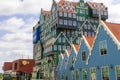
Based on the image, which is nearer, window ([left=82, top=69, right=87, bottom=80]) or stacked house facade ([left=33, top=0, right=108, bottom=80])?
window ([left=82, top=69, right=87, bottom=80])

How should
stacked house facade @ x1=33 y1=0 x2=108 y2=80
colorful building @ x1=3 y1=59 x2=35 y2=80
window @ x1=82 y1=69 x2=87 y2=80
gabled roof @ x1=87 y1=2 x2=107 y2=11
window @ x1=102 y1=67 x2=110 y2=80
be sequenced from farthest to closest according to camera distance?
colorful building @ x1=3 y1=59 x2=35 y2=80
gabled roof @ x1=87 y1=2 x2=107 y2=11
stacked house facade @ x1=33 y1=0 x2=108 y2=80
window @ x1=82 y1=69 x2=87 y2=80
window @ x1=102 y1=67 x2=110 y2=80

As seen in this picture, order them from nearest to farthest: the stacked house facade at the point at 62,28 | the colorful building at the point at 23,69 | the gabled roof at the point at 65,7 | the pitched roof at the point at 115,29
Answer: the pitched roof at the point at 115,29 < the stacked house facade at the point at 62,28 < the gabled roof at the point at 65,7 < the colorful building at the point at 23,69

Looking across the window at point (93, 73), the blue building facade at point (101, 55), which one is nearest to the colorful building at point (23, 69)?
the blue building facade at point (101, 55)

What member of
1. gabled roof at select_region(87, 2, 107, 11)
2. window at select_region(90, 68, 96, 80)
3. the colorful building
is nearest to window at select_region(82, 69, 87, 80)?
window at select_region(90, 68, 96, 80)

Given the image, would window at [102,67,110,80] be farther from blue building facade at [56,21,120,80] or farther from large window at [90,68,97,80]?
large window at [90,68,97,80]

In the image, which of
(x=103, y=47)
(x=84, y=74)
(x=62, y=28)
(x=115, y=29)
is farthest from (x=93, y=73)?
(x=62, y=28)

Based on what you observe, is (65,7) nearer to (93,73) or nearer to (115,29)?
(93,73)

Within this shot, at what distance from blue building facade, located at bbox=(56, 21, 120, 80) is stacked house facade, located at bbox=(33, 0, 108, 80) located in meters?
43.1

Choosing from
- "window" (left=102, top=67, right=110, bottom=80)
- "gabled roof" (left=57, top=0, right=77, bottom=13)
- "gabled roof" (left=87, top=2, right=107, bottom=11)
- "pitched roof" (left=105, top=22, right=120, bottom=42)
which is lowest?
"window" (left=102, top=67, right=110, bottom=80)

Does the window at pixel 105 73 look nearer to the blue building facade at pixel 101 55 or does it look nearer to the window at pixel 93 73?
the blue building facade at pixel 101 55

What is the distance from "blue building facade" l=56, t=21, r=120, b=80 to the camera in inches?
1328

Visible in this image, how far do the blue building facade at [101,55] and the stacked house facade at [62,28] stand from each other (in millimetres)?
43074

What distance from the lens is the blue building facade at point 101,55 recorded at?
33.7 m

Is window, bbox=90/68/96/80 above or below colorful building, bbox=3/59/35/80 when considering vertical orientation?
below
